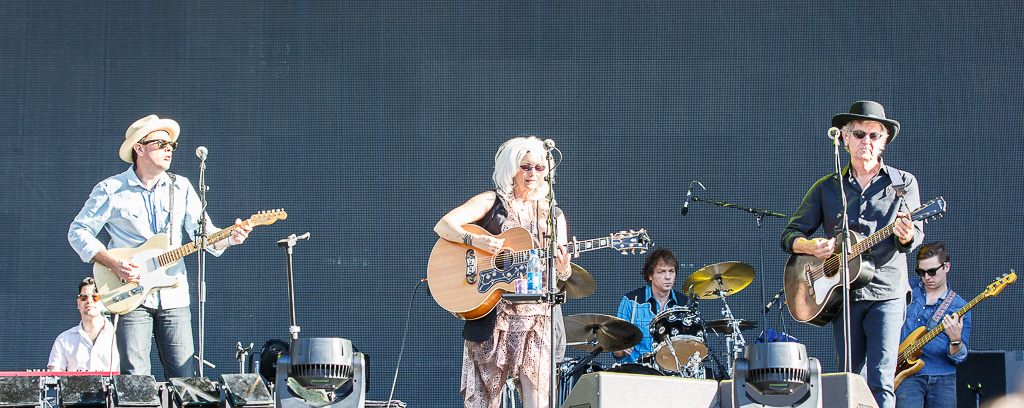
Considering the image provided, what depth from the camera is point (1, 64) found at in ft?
23.4

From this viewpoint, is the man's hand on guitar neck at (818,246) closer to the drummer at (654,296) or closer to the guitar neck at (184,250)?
the drummer at (654,296)

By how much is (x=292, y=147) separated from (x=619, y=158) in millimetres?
2383

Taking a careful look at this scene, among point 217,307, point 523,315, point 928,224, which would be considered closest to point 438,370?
point 217,307

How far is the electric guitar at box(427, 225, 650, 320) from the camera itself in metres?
4.29

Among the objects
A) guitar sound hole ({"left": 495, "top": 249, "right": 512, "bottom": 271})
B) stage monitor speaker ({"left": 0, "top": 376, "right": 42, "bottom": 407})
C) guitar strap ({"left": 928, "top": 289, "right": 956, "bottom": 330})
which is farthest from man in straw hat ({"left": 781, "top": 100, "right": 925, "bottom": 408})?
stage monitor speaker ({"left": 0, "top": 376, "right": 42, "bottom": 407})

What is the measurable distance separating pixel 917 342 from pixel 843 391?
2.62 meters

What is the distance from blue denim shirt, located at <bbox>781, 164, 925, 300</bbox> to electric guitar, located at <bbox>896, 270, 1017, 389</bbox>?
1391mm

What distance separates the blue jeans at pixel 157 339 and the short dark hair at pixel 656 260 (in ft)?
10.0

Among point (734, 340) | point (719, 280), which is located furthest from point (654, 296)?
Answer: point (734, 340)

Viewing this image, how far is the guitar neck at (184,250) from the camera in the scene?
4.86 meters

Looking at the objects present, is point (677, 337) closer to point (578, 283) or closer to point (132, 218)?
point (578, 283)

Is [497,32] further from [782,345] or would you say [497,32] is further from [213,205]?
[782,345]

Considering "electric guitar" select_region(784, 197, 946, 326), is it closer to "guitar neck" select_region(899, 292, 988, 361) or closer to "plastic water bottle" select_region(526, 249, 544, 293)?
"plastic water bottle" select_region(526, 249, 544, 293)

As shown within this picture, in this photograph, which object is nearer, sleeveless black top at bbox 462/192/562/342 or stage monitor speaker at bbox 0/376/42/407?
stage monitor speaker at bbox 0/376/42/407
